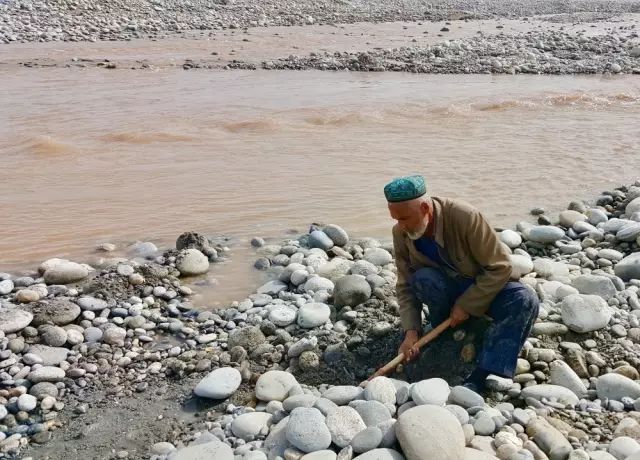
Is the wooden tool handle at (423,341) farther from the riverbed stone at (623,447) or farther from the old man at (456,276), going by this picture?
the riverbed stone at (623,447)

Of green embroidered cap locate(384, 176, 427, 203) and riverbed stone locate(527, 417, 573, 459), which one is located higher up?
green embroidered cap locate(384, 176, 427, 203)

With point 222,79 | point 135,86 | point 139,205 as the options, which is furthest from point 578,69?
point 139,205

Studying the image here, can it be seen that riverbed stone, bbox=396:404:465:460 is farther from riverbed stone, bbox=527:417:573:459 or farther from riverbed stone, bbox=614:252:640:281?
riverbed stone, bbox=614:252:640:281

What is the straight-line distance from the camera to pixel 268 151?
30.5ft

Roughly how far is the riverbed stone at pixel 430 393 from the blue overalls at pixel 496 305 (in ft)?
1.41

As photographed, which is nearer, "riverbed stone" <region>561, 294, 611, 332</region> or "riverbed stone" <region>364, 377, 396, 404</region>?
"riverbed stone" <region>364, 377, 396, 404</region>

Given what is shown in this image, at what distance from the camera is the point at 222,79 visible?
555 inches

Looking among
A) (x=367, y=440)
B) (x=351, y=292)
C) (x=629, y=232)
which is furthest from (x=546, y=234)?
(x=367, y=440)

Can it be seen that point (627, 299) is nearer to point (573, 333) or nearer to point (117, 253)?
point (573, 333)

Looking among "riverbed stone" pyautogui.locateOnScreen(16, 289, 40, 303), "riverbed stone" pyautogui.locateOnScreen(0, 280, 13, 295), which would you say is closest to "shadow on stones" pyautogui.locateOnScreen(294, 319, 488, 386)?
"riverbed stone" pyautogui.locateOnScreen(16, 289, 40, 303)

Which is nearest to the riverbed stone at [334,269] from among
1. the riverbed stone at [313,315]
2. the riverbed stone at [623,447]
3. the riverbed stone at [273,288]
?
the riverbed stone at [273,288]

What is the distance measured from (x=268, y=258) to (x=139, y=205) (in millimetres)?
2162

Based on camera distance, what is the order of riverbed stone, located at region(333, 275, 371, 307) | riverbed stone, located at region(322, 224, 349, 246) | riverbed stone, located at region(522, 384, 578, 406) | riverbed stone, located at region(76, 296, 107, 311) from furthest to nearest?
riverbed stone, located at region(322, 224, 349, 246), riverbed stone, located at region(76, 296, 107, 311), riverbed stone, located at region(333, 275, 371, 307), riverbed stone, located at region(522, 384, 578, 406)

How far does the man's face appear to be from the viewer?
3.26m
